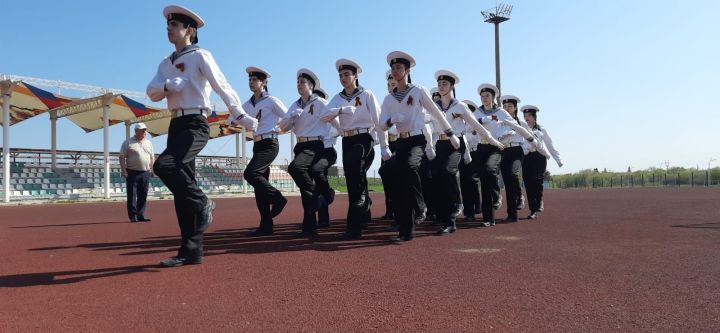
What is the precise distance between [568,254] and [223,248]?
3.36 metres

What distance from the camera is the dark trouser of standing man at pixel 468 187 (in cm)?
828

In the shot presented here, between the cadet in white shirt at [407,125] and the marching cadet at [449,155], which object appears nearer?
the cadet in white shirt at [407,125]

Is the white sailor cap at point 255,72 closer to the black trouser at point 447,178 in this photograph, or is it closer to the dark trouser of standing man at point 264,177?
the dark trouser of standing man at point 264,177

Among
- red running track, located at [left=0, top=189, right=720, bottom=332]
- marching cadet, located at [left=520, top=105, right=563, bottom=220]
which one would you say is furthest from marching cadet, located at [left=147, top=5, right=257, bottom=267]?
marching cadet, located at [left=520, top=105, right=563, bottom=220]

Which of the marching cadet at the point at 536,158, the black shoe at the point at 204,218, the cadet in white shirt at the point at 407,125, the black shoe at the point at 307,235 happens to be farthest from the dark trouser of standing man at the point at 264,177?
the marching cadet at the point at 536,158

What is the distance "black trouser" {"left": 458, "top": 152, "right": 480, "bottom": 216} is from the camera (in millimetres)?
8273

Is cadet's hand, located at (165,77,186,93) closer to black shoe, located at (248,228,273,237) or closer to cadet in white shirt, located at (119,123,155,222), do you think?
black shoe, located at (248,228,273,237)

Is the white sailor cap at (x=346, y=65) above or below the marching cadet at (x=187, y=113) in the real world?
above

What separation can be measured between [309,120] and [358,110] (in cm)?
80

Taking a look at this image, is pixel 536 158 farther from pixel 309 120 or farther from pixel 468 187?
pixel 309 120

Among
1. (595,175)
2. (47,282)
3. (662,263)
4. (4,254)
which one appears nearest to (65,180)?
(4,254)

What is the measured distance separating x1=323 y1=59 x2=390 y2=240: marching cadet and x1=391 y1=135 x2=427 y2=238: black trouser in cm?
27

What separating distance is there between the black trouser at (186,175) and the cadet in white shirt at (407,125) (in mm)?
2237

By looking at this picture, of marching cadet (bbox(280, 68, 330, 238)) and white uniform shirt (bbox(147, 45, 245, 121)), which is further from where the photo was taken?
marching cadet (bbox(280, 68, 330, 238))
